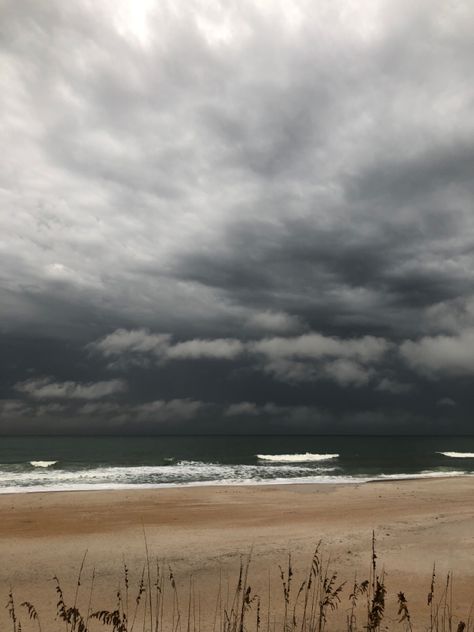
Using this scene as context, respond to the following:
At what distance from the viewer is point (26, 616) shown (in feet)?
30.4

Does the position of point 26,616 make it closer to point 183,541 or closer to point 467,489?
point 183,541

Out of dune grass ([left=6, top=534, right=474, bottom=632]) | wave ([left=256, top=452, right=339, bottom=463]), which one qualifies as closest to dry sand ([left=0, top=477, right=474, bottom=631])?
dune grass ([left=6, top=534, right=474, bottom=632])

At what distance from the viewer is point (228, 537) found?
1582cm

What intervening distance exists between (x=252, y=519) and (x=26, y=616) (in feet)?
37.5

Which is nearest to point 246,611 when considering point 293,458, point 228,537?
point 228,537

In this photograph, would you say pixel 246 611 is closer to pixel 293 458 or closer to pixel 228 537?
pixel 228 537

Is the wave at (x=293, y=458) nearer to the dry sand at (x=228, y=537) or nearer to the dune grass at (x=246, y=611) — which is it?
the dry sand at (x=228, y=537)

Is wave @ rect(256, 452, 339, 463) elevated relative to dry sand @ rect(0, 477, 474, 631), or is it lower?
lower

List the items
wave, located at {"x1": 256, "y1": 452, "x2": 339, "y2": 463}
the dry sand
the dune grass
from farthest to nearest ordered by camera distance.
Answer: wave, located at {"x1": 256, "y1": 452, "x2": 339, "y2": 463}
the dry sand
the dune grass

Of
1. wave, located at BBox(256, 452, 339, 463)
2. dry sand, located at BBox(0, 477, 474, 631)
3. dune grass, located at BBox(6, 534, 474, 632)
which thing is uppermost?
dune grass, located at BBox(6, 534, 474, 632)

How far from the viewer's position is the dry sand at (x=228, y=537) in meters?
11.1

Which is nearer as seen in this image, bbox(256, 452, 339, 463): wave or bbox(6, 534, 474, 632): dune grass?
bbox(6, 534, 474, 632): dune grass

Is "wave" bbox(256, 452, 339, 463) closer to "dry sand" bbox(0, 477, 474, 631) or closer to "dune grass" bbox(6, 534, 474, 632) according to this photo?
"dry sand" bbox(0, 477, 474, 631)

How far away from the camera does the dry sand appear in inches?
436
